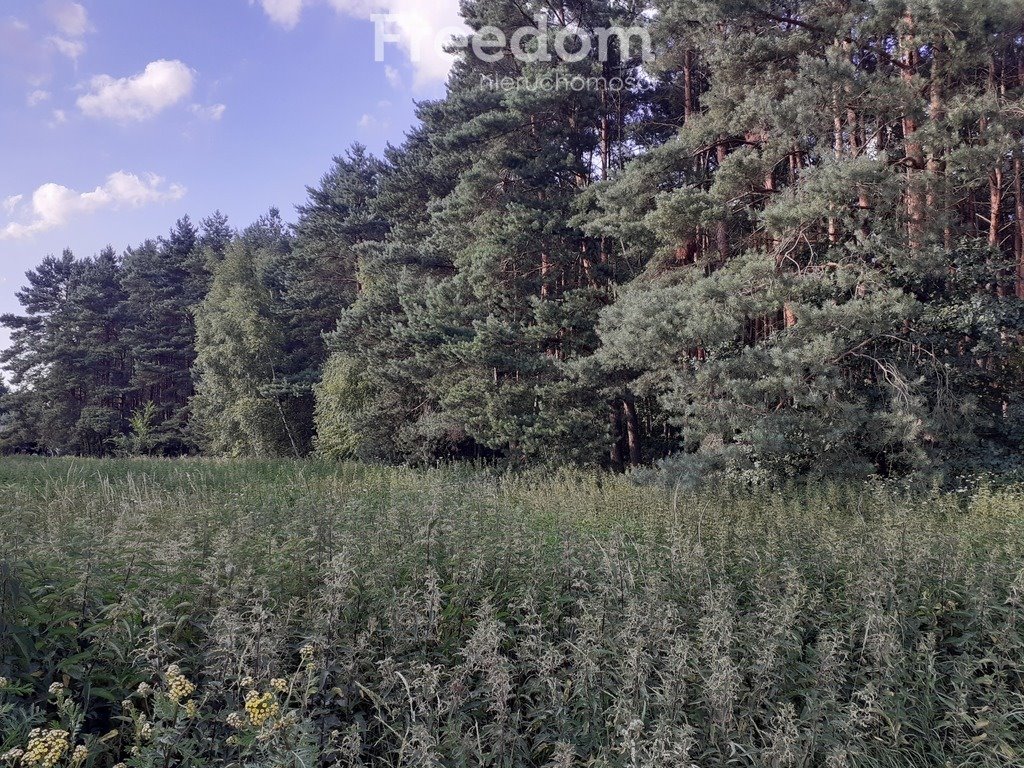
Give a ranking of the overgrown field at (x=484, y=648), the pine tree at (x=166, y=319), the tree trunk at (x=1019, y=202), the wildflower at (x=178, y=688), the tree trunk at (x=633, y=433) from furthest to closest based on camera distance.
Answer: the pine tree at (x=166, y=319)
the tree trunk at (x=633, y=433)
the tree trunk at (x=1019, y=202)
the overgrown field at (x=484, y=648)
the wildflower at (x=178, y=688)

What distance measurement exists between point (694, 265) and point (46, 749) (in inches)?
459

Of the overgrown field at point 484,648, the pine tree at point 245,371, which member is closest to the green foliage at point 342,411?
the pine tree at point 245,371

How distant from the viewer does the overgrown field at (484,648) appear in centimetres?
219

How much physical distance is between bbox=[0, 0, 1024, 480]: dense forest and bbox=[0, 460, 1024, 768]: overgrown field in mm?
4562

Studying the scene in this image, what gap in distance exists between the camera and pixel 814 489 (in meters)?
8.57

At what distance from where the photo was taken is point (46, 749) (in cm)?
146

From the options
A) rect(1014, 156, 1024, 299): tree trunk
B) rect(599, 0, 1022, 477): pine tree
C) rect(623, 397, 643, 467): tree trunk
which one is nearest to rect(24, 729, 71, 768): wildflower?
rect(599, 0, 1022, 477): pine tree

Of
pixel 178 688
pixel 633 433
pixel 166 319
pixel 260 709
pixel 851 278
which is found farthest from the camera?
pixel 166 319

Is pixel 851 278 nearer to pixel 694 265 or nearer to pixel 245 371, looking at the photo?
pixel 694 265

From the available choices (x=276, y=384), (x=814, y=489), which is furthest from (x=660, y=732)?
(x=276, y=384)

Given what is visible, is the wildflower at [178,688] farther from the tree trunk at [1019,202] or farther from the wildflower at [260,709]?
the tree trunk at [1019,202]

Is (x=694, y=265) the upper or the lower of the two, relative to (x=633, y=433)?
upper

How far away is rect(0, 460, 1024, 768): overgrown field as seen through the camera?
2.19m

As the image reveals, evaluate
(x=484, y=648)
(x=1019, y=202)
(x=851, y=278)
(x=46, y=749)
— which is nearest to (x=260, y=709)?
(x=46, y=749)
